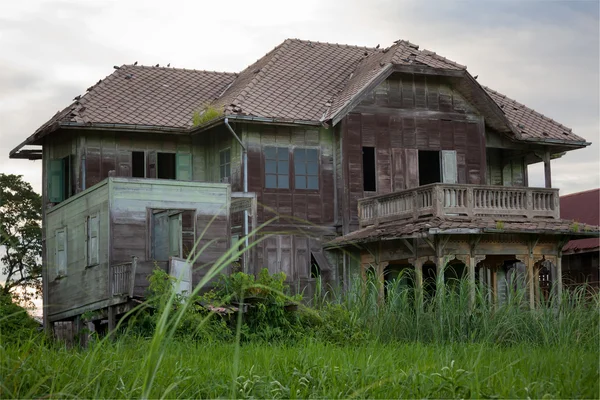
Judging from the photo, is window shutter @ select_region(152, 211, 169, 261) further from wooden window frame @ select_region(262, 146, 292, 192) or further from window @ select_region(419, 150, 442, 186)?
window @ select_region(419, 150, 442, 186)

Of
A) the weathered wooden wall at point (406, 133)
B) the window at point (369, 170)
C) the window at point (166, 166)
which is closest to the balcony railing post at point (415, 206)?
the weathered wooden wall at point (406, 133)

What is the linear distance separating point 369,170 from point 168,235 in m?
7.01

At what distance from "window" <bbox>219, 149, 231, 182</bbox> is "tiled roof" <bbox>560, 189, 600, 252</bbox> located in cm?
1210

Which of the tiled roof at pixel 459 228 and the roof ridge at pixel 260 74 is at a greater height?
the roof ridge at pixel 260 74

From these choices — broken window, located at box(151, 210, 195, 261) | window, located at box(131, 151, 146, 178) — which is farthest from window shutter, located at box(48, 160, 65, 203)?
broken window, located at box(151, 210, 195, 261)

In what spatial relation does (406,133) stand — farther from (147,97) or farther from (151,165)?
(147,97)

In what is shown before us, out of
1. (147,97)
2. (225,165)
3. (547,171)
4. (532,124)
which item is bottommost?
(547,171)

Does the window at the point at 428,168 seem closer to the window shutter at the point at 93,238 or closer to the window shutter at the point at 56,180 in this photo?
the window shutter at the point at 56,180

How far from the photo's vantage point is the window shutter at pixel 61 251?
22969 mm

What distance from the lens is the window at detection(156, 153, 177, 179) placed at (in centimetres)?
2627

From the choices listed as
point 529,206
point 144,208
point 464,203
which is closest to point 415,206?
point 464,203

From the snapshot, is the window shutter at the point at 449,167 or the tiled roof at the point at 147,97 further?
the window shutter at the point at 449,167

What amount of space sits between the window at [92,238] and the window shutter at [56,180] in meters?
5.45

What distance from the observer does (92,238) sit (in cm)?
2120
